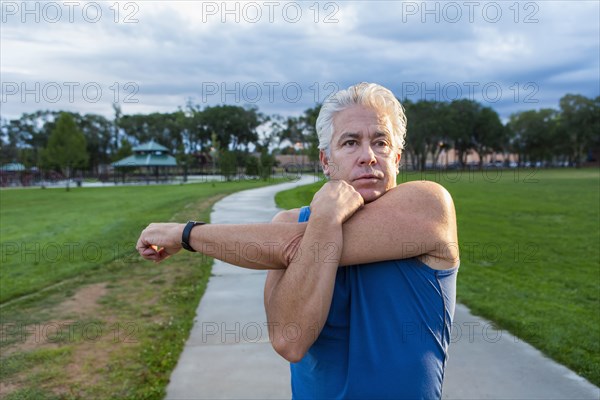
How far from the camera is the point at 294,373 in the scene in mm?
1602

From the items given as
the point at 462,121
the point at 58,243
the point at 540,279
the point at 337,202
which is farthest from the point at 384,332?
the point at 462,121

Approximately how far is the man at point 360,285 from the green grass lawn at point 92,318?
8.08ft

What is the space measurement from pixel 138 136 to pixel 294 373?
9061cm

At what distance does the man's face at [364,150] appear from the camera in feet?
5.23

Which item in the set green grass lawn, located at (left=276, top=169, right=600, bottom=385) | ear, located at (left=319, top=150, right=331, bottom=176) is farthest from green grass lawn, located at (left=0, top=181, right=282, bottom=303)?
ear, located at (left=319, top=150, right=331, bottom=176)

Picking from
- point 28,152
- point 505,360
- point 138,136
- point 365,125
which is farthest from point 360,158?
point 138,136

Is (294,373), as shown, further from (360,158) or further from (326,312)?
(360,158)

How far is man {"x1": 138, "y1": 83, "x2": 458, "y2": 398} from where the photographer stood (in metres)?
1.38

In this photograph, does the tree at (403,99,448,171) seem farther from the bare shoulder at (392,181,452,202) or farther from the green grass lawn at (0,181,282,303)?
the bare shoulder at (392,181,452,202)

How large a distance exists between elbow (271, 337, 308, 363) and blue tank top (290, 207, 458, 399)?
0.08 meters

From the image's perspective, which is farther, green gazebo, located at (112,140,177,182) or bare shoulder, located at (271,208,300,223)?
green gazebo, located at (112,140,177,182)

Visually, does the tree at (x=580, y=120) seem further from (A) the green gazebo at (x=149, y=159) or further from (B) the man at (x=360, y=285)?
(B) the man at (x=360, y=285)

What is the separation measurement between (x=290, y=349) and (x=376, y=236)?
0.40 meters

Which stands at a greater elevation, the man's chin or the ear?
the ear
